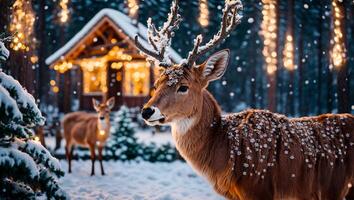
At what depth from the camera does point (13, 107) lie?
4.21 meters

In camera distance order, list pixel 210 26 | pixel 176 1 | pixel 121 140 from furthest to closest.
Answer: pixel 210 26, pixel 121 140, pixel 176 1

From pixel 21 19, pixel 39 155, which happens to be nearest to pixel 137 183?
pixel 21 19

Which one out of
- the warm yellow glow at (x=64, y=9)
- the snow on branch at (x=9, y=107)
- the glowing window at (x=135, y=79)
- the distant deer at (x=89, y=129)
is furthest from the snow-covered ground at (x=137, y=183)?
the glowing window at (x=135, y=79)

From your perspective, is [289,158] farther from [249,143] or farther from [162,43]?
[162,43]

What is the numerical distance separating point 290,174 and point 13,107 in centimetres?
315

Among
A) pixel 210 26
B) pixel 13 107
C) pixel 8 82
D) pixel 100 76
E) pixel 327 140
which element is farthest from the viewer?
pixel 210 26

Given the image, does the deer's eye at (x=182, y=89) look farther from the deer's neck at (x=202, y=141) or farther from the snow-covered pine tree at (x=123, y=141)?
the snow-covered pine tree at (x=123, y=141)

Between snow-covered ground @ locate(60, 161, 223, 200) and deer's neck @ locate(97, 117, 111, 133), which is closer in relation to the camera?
snow-covered ground @ locate(60, 161, 223, 200)

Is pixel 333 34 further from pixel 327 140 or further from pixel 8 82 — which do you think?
pixel 8 82

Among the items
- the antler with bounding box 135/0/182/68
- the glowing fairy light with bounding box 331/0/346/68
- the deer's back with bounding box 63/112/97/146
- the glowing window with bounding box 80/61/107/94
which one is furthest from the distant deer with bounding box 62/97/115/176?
the glowing window with bounding box 80/61/107/94

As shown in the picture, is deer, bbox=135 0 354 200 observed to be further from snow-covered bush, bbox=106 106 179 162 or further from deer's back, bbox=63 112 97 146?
snow-covered bush, bbox=106 106 179 162

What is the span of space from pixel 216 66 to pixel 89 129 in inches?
301

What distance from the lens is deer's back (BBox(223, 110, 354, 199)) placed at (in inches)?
184

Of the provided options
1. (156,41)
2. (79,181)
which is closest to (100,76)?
(79,181)
